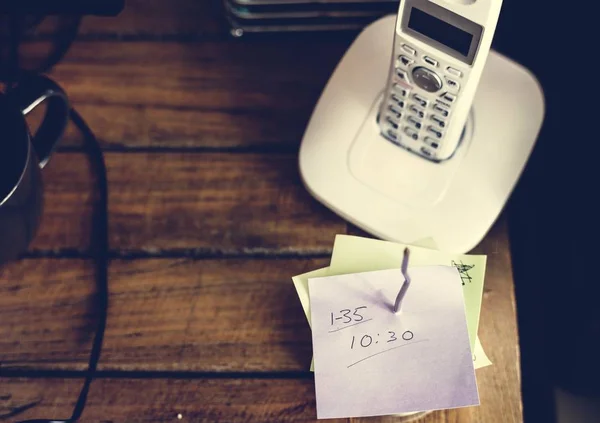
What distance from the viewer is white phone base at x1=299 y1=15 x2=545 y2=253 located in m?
0.53

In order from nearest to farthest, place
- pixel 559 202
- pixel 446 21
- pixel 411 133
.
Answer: pixel 446 21 → pixel 411 133 → pixel 559 202

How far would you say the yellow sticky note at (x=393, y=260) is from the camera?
499 millimetres

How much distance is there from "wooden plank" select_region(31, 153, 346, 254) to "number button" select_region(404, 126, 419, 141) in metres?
0.09

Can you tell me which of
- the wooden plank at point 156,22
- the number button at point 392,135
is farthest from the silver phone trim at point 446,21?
the wooden plank at point 156,22

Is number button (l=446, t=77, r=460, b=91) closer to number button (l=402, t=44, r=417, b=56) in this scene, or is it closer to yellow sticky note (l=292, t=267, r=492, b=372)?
number button (l=402, t=44, r=417, b=56)

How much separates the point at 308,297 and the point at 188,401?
0.38 feet

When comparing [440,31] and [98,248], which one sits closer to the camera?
[440,31]

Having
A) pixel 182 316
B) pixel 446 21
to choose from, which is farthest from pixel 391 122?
pixel 182 316

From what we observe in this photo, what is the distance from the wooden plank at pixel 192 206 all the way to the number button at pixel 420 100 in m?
0.11

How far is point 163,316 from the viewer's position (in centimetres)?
54

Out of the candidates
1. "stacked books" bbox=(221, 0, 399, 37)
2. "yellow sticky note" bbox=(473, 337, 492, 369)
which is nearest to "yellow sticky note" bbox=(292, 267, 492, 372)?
"yellow sticky note" bbox=(473, 337, 492, 369)

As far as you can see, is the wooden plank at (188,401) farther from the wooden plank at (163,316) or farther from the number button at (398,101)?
the number button at (398,101)

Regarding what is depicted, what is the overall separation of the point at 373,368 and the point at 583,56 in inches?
13.4

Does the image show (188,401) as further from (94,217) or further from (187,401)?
(94,217)
